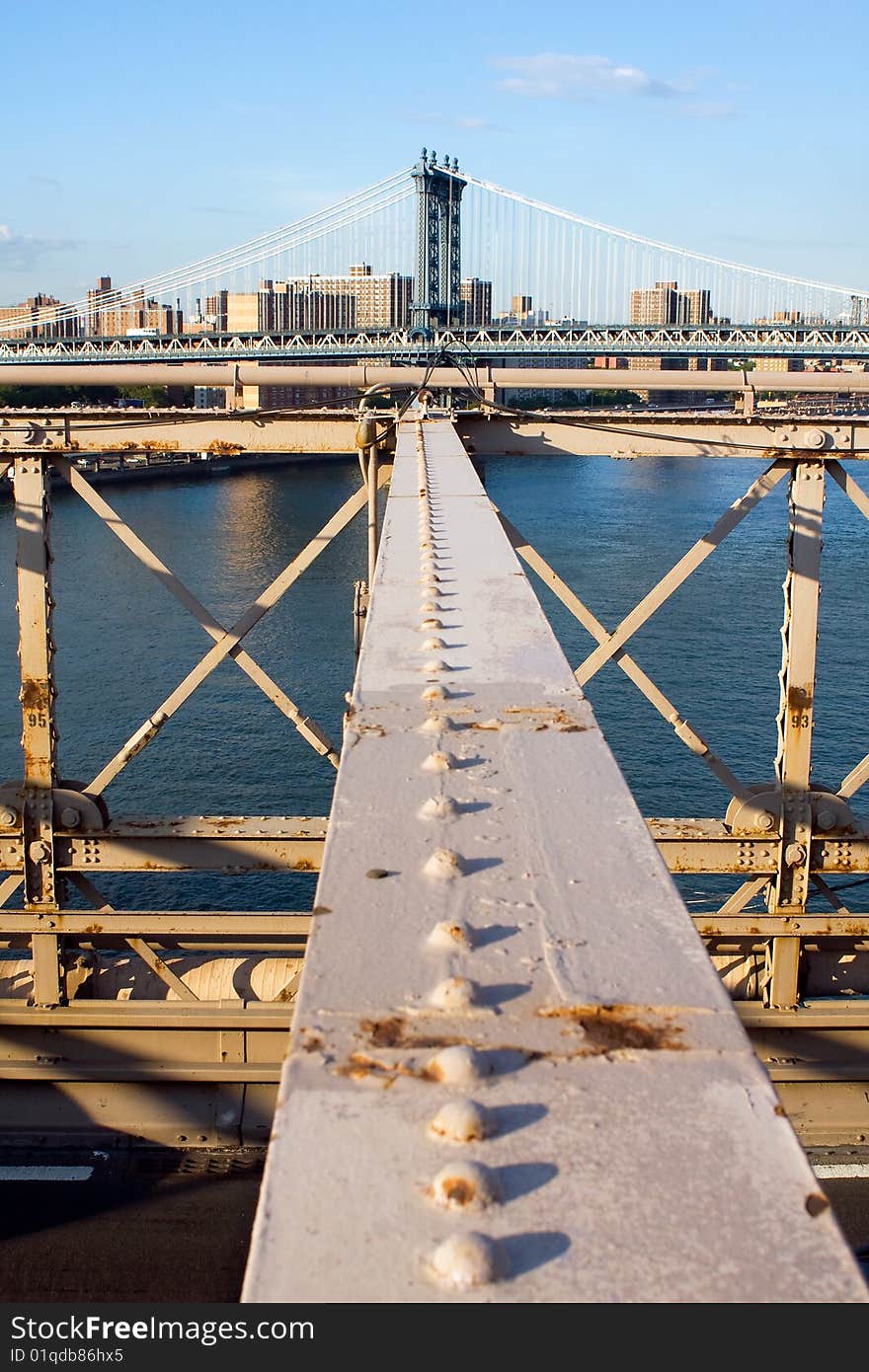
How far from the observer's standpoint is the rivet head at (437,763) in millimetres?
1634

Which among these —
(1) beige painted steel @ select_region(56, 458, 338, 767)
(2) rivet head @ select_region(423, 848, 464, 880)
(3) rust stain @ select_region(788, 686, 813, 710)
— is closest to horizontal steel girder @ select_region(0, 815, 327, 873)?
(1) beige painted steel @ select_region(56, 458, 338, 767)

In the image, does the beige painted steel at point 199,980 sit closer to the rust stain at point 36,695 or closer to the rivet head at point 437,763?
the rust stain at point 36,695

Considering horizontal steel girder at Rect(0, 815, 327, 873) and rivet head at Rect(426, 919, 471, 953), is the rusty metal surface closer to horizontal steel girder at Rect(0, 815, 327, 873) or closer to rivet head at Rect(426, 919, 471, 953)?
horizontal steel girder at Rect(0, 815, 327, 873)

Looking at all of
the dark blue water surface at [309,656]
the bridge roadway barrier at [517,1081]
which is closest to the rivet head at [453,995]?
the bridge roadway barrier at [517,1081]

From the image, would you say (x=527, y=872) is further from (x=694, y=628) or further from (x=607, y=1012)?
(x=694, y=628)

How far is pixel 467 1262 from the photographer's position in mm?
845

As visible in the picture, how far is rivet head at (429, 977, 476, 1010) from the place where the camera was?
1.12m

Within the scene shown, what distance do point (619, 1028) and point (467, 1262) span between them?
0.28 meters

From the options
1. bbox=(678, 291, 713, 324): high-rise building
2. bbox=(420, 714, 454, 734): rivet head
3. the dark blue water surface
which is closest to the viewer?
bbox=(420, 714, 454, 734): rivet head

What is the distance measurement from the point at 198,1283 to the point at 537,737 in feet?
9.20

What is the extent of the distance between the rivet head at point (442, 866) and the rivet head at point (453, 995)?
8.4 inches

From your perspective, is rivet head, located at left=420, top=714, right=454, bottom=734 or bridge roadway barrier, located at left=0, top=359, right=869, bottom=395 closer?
rivet head, located at left=420, top=714, right=454, bottom=734

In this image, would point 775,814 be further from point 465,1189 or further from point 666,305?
point 666,305

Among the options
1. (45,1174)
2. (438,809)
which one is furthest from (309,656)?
(438,809)
